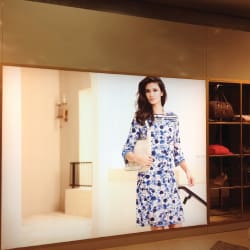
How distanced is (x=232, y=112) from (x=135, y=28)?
1.57 metres

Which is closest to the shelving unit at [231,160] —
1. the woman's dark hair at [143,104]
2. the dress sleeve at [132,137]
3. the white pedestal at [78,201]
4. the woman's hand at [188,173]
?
the woman's hand at [188,173]

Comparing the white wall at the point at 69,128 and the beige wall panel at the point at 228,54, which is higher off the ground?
the beige wall panel at the point at 228,54

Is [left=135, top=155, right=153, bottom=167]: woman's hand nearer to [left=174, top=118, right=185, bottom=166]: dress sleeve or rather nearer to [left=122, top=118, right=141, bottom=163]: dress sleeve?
[left=122, top=118, right=141, bottom=163]: dress sleeve

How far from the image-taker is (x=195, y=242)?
3928 mm

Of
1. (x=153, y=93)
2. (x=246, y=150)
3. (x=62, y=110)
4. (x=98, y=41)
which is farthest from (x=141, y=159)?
(x=246, y=150)

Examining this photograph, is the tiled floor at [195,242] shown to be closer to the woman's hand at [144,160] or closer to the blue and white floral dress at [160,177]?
the blue and white floral dress at [160,177]

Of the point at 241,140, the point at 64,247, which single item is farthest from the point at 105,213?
the point at 241,140

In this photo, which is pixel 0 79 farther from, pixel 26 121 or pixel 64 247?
pixel 64 247

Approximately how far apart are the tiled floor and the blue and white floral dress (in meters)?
0.21


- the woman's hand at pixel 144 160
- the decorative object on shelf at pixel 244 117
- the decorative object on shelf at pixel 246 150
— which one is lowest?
the woman's hand at pixel 144 160

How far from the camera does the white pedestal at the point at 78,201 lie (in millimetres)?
3510

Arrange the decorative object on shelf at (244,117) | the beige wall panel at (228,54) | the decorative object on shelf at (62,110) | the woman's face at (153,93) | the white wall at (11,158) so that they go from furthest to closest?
the decorative object on shelf at (244,117) → the beige wall panel at (228,54) → the woman's face at (153,93) → the decorative object on shelf at (62,110) → the white wall at (11,158)

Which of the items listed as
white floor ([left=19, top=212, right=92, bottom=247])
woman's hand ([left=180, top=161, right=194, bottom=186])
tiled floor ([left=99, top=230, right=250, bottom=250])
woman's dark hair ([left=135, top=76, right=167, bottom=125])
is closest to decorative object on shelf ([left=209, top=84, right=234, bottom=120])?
woman's hand ([left=180, top=161, right=194, bottom=186])

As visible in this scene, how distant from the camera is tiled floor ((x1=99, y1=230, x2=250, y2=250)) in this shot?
376 cm
